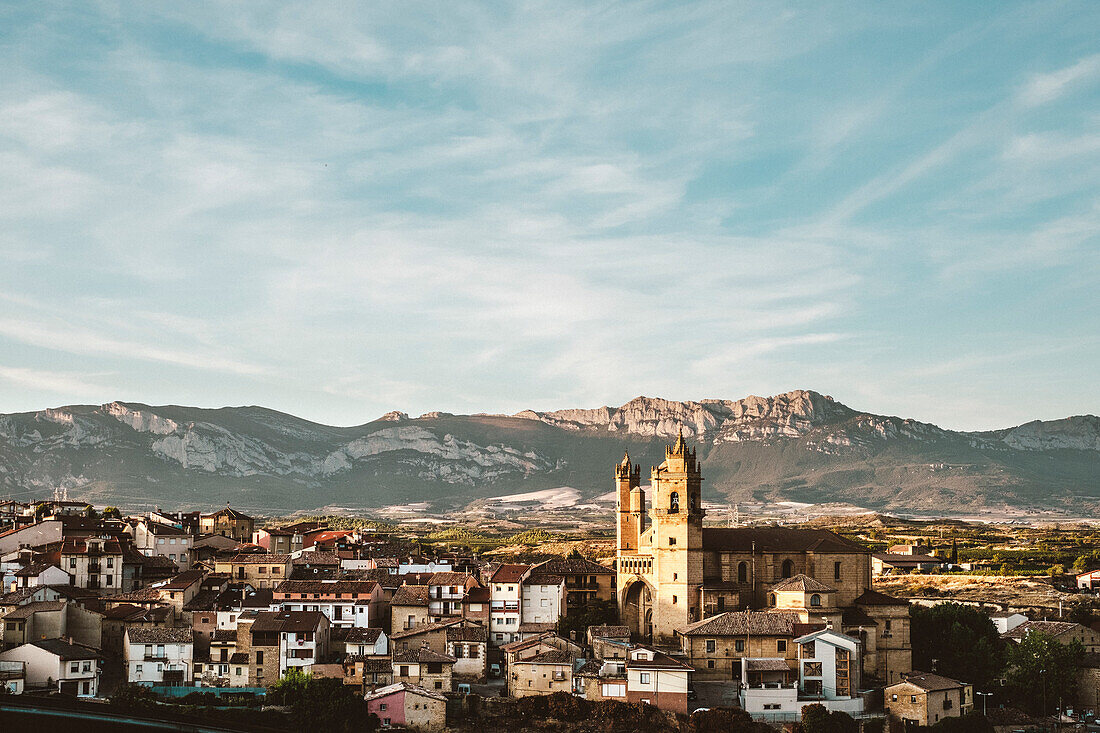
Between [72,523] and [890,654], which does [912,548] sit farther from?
[72,523]

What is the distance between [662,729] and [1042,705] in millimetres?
20896

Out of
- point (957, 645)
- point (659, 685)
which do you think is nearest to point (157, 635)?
point (659, 685)

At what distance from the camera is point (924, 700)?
5150cm

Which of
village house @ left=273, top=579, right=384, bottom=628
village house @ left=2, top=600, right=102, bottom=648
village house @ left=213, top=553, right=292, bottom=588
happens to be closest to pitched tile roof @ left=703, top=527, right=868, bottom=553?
village house @ left=273, top=579, right=384, bottom=628

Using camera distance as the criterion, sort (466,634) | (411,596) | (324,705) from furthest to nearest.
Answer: (411,596)
(466,634)
(324,705)

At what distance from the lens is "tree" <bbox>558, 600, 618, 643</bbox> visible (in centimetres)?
6209

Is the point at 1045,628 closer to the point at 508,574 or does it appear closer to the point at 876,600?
the point at 876,600

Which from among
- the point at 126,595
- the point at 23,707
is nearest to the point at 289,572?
the point at 126,595

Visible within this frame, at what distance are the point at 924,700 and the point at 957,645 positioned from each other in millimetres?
10256

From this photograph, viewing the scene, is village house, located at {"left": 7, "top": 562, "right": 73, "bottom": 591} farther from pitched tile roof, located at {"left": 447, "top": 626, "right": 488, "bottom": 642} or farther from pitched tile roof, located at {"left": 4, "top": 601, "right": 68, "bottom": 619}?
pitched tile roof, located at {"left": 447, "top": 626, "right": 488, "bottom": 642}

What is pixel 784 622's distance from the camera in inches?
2169

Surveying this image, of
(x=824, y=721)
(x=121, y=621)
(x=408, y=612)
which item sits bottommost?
(x=824, y=721)

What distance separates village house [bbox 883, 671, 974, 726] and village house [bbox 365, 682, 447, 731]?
67.6 ft

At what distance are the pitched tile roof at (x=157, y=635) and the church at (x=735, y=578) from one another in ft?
77.6
